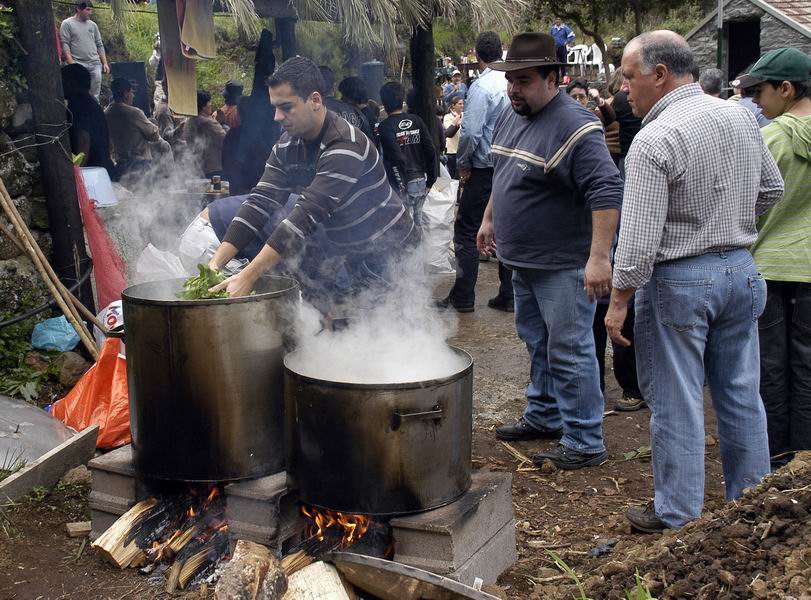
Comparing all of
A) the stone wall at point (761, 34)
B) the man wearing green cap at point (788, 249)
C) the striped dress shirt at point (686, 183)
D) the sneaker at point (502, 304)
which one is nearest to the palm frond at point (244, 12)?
the sneaker at point (502, 304)

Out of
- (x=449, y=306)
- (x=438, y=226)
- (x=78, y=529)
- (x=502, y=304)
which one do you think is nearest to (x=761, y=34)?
(x=438, y=226)

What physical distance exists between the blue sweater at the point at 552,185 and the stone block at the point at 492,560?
1479 mm

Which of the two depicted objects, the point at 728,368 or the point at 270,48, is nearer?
the point at 728,368

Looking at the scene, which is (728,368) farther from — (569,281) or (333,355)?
(333,355)

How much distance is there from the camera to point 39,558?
3.91 metres

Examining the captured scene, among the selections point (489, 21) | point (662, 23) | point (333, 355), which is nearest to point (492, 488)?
point (333, 355)

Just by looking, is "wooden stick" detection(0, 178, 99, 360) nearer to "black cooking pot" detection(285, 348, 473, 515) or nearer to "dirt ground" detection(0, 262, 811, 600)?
"dirt ground" detection(0, 262, 811, 600)

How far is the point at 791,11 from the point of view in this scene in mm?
17859

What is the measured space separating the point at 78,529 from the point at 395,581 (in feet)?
6.26

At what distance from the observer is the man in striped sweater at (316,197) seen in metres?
4.18

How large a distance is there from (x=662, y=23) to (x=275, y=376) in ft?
102

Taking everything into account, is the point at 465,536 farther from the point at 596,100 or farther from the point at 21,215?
the point at 596,100

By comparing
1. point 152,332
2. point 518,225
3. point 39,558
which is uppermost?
point 518,225

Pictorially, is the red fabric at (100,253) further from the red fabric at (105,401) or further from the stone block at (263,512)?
the stone block at (263,512)
